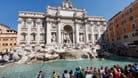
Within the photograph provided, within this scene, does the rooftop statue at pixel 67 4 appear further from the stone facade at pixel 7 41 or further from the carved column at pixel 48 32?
the stone facade at pixel 7 41

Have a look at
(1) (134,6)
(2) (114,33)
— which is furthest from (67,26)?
(1) (134,6)

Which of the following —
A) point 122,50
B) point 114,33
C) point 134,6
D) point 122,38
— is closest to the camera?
point 134,6

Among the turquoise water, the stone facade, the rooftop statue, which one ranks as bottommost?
the turquoise water

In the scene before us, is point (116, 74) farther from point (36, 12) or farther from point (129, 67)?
point (36, 12)

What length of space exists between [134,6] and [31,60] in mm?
28874

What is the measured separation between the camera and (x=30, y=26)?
168ft

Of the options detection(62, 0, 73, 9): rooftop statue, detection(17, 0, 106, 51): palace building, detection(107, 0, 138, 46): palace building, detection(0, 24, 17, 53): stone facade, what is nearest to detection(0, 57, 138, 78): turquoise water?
detection(107, 0, 138, 46): palace building

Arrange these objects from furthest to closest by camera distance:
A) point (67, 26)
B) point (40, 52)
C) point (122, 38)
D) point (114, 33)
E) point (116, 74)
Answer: point (67, 26) < point (114, 33) < point (122, 38) < point (40, 52) < point (116, 74)

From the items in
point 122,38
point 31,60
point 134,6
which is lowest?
point 31,60

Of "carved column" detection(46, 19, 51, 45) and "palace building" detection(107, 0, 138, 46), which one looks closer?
"palace building" detection(107, 0, 138, 46)

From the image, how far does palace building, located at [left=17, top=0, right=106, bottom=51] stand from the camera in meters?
50.4

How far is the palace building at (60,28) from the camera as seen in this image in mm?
50375

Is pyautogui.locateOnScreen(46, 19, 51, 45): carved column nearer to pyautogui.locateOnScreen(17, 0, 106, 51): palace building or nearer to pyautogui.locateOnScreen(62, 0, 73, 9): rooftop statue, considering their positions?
pyautogui.locateOnScreen(17, 0, 106, 51): palace building

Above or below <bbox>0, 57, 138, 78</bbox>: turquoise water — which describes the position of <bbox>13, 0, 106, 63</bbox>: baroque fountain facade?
above
